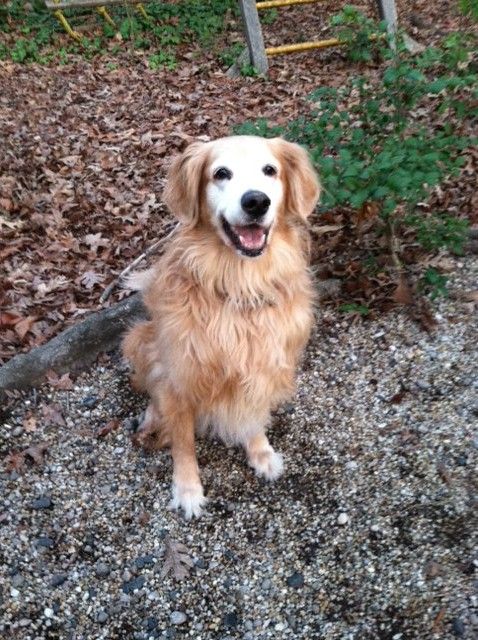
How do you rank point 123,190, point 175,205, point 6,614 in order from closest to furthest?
point 6,614 < point 175,205 < point 123,190

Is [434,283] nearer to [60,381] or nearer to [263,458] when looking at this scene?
[263,458]

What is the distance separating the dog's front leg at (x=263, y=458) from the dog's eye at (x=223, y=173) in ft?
4.35

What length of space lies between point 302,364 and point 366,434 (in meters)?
0.64

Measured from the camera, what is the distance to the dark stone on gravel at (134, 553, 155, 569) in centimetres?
268

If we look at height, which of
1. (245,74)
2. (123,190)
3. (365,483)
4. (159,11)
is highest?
(159,11)

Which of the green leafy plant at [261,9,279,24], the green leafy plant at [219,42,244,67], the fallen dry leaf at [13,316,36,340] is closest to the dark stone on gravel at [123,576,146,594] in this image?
the fallen dry leaf at [13,316,36,340]

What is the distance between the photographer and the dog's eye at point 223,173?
2542mm

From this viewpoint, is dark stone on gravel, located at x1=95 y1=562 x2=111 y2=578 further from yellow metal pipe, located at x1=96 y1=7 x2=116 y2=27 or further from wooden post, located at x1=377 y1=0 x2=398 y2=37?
yellow metal pipe, located at x1=96 y1=7 x2=116 y2=27

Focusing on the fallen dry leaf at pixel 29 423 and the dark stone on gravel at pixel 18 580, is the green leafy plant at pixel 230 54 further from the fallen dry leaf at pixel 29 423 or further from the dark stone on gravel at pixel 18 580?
the dark stone on gravel at pixel 18 580

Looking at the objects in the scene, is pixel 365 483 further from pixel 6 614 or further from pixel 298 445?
pixel 6 614

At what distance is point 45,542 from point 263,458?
112 centimetres

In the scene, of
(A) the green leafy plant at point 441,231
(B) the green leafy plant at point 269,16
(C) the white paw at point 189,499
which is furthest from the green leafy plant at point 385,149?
(B) the green leafy plant at point 269,16

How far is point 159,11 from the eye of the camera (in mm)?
8617

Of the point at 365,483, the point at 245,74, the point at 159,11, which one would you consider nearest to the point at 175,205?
the point at 365,483
